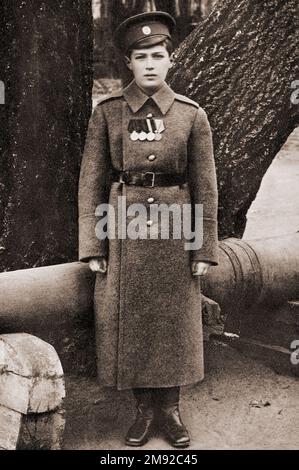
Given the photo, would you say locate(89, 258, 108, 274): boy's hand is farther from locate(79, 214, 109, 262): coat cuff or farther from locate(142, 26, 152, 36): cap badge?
locate(142, 26, 152, 36): cap badge

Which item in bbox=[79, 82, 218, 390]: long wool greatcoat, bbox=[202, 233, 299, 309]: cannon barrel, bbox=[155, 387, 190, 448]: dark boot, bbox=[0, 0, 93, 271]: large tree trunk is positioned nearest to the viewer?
bbox=[79, 82, 218, 390]: long wool greatcoat

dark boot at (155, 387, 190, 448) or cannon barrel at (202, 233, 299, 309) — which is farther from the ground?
cannon barrel at (202, 233, 299, 309)

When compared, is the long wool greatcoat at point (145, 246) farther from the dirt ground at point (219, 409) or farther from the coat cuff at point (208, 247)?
the dirt ground at point (219, 409)

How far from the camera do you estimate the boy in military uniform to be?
3.78 metres

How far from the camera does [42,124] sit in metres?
4.45

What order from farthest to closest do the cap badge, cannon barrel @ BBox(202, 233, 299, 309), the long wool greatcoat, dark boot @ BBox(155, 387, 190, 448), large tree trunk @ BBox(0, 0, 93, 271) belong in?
cannon barrel @ BBox(202, 233, 299, 309), large tree trunk @ BBox(0, 0, 93, 271), dark boot @ BBox(155, 387, 190, 448), the long wool greatcoat, the cap badge

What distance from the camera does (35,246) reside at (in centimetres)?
453

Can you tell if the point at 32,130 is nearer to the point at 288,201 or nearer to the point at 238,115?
Result: the point at 238,115

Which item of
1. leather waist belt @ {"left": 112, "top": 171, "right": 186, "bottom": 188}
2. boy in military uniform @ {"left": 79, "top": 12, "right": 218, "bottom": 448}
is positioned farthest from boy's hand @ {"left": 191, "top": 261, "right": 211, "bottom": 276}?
leather waist belt @ {"left": 112, "top": 171, "right": 186, "bottom": 188}

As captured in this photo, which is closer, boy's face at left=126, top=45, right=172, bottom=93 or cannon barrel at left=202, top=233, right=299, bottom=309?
boy's face at left=126, top=45, right=172, bottom=93

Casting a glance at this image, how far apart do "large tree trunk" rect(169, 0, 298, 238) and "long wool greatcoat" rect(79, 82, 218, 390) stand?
1.01 meters

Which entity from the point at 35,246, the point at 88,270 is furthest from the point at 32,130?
the point at 88,270
